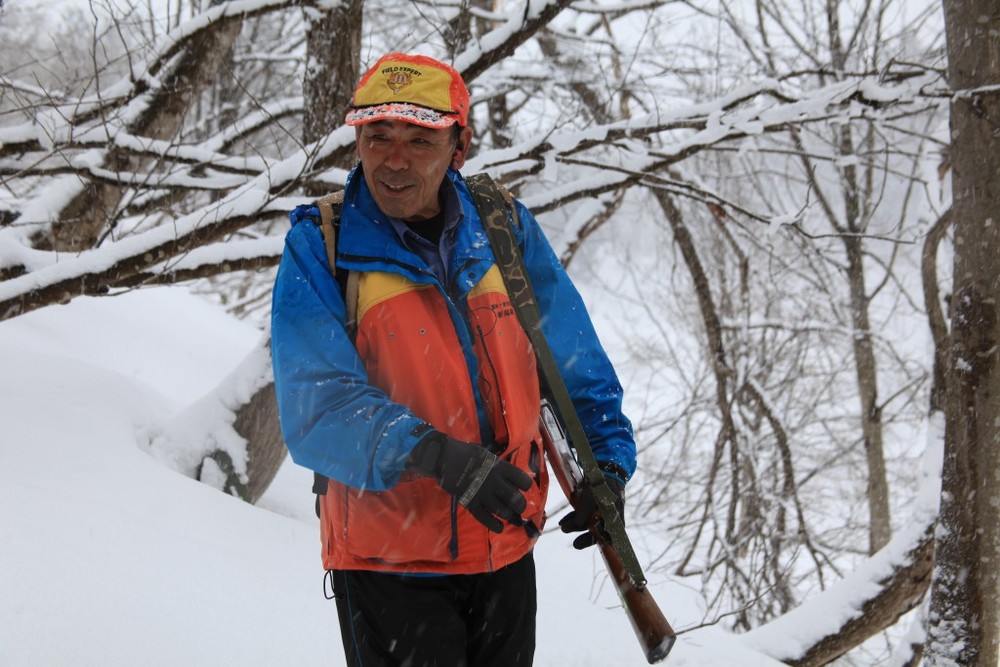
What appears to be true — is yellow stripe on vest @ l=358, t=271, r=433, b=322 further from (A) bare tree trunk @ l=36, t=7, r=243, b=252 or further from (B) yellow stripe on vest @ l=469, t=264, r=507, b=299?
(A) bare tree trunk @ l=36, t=7, r=243, b=252

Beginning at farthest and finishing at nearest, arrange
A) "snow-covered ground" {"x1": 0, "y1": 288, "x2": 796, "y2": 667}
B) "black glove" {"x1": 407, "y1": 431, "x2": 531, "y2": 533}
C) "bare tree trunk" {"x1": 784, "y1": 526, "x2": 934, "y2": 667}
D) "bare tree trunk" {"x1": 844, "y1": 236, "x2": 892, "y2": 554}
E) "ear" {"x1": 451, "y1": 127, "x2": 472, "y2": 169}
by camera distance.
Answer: "bare tree trunk" {"x1": 844, "y1": 236, "x2": 892, "y2": 554} < "bare tree trunk" {"x1": 784, "y1": 526, "x2": 934, "y2": 667} < "snow-covered ground" {"x1": 0, "y1": 288, "x2": 796, "y2": 667} < "ear" {"x1": 451, "y1": 127, "x2": 472, "y2": 169} < "black glove" {"x1": 407, "y1": 431, "x2": 531, "y2": 533}

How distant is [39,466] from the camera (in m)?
3.31

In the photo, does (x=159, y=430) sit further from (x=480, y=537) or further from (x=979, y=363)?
(x=979, y=363)

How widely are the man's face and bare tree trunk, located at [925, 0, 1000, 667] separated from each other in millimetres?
2170

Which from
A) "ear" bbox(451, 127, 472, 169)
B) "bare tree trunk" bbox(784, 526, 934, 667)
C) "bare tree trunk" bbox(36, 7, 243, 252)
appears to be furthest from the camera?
"bare tree trunk" bbox(36, 7, 243, 252)

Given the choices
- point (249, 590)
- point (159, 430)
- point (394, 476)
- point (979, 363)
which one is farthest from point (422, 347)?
point (159, 430)

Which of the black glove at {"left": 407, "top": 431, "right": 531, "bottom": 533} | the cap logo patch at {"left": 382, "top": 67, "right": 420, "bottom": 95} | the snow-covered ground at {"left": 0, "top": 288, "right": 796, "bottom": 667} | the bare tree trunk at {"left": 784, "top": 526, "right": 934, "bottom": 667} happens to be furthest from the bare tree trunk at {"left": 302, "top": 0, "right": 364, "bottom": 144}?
the bare tree trunk at {"left": 784, "top": 526, "right": 934, "bottom": 667}

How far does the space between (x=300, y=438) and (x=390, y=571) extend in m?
0.32

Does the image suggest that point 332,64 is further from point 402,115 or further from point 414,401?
point 414,401

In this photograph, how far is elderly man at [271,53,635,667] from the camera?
148cm

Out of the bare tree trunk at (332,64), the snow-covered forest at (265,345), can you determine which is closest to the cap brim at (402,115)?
the snow-covered forest at (265,345)

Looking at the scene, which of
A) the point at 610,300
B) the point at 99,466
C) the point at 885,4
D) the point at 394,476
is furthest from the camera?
the point at 610,300

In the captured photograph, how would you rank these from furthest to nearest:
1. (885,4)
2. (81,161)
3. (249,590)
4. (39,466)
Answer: (885,4), (81,161), (39,466), (249,590)

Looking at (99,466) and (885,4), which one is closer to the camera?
(99,466)
